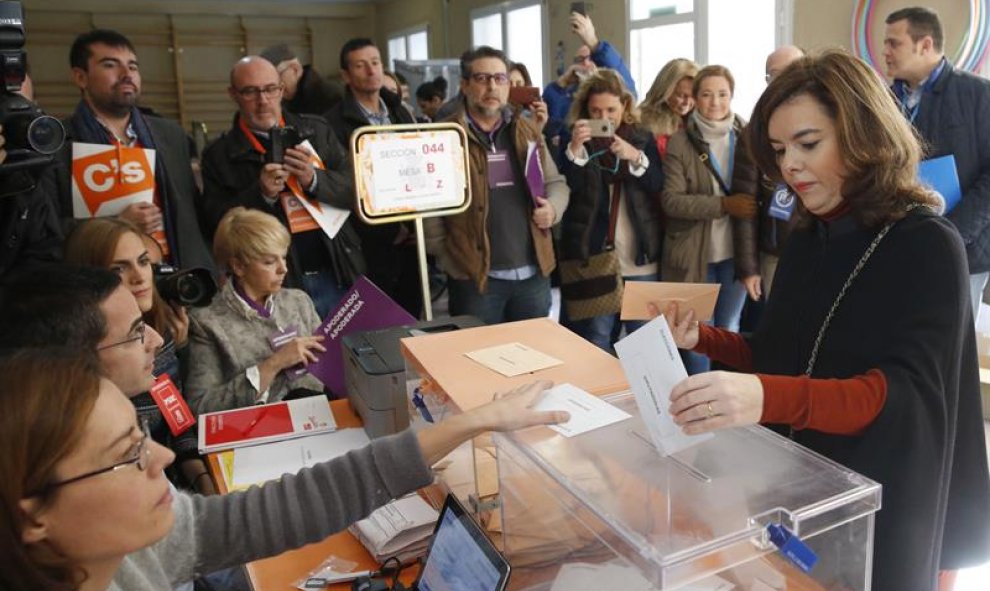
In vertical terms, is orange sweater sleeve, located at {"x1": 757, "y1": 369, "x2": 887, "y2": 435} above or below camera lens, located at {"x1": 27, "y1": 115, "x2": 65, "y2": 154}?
below

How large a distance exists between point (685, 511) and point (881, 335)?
0.50 m

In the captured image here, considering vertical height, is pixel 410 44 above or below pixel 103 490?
above

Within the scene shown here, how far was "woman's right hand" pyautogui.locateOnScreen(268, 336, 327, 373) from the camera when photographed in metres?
2.10

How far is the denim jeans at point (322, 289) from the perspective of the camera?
2.92 metres

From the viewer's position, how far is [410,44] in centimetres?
1116

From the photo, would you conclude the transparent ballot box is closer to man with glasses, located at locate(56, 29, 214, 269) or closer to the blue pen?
the blue pen

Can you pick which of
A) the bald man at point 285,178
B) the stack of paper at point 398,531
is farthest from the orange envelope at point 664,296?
the bald man at point 285,178

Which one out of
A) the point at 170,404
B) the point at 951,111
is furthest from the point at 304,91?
the point at 951,111

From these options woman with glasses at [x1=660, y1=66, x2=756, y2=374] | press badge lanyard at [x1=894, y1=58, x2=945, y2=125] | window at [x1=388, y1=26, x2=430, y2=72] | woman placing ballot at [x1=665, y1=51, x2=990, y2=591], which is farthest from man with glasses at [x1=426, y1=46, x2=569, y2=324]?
window at [x1=388, y1=26, x2=430, y2=72]

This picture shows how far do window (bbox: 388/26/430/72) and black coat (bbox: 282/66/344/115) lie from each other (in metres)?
6.54

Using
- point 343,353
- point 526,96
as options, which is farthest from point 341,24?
point 343,353

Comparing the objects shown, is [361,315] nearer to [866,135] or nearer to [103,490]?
[103,490]

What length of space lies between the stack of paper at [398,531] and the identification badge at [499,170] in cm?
172

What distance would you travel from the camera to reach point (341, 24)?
1203cm
